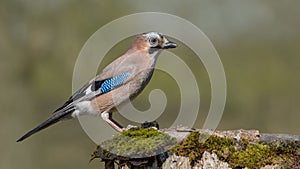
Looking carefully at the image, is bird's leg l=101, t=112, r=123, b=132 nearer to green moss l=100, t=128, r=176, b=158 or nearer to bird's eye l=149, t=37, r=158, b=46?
bird's eye l=149, t=37, r=158, b=46

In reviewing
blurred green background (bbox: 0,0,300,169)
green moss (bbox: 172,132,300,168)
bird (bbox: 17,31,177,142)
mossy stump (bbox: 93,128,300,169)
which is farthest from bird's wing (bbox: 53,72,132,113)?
blurred green background (bbox: 0,0,300,169)

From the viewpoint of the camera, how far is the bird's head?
28.1 feet

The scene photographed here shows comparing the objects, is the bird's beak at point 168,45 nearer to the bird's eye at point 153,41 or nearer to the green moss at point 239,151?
the bird's eye at point 153,41

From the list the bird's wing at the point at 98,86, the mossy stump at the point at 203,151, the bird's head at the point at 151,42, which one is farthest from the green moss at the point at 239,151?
the bird's head at the point at 151,42

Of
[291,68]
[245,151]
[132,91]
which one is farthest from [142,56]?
[291,68]

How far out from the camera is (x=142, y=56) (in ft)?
28.5

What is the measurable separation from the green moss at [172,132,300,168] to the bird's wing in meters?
2.91

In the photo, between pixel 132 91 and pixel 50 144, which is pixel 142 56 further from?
pixel 50 144

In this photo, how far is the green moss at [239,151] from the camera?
5488 millimetres

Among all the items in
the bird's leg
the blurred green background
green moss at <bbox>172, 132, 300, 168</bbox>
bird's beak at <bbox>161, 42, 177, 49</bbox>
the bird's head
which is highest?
the blurred green background

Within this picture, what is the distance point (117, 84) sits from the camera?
8500 millimetres

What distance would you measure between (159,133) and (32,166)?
12.9m

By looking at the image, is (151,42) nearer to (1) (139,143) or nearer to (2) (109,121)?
(2) (109,121)

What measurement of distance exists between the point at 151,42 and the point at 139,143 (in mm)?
3091
